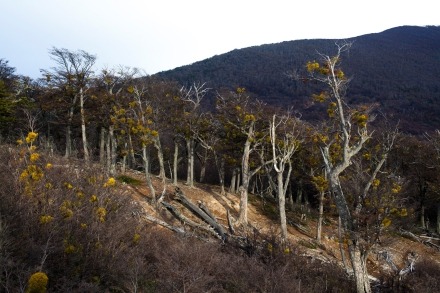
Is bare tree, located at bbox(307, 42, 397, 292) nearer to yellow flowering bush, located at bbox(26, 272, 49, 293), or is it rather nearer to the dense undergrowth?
the dense undergrowth

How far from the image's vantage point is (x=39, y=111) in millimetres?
35281

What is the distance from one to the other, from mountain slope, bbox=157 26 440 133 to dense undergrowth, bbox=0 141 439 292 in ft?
272

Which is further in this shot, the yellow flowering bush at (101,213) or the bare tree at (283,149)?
the bare tree at (283,149)

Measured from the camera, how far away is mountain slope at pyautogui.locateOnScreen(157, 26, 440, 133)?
336 ft

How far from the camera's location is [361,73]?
140125 millimetres

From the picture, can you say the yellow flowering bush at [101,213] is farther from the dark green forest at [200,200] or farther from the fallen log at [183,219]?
the fallen log at [183,219]

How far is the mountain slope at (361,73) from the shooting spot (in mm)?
102438

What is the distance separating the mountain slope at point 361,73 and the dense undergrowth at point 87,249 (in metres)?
82.8

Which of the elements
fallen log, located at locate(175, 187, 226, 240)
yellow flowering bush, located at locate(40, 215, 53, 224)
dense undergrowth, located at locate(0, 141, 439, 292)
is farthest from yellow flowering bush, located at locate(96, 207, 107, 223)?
fallen log, located at locate(175, 187, 226, 240)

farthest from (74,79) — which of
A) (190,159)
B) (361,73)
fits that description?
(361,73)

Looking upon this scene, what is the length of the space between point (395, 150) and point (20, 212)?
34010 mm

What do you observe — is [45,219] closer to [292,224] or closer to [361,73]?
[292,224]

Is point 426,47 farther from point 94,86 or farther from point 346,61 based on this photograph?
point 94,86

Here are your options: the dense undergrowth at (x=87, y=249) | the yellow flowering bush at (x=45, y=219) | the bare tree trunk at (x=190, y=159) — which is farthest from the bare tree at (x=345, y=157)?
the bare tree trunk at (x=190, y=159)
